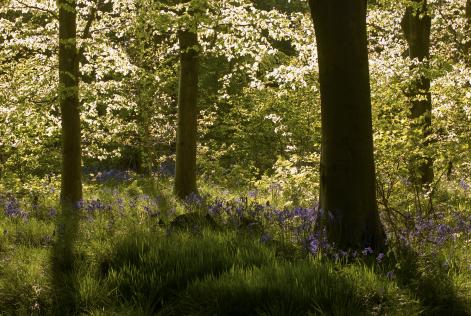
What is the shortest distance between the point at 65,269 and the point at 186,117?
20.5 feet

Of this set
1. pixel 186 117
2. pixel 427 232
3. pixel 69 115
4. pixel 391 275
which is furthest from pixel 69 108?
pixel 391 275

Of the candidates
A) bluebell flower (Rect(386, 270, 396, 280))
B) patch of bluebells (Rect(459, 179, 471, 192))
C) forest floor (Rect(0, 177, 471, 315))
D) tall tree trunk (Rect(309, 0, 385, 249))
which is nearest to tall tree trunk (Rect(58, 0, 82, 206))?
forest floor (Rect(0, 177, 471, 315))

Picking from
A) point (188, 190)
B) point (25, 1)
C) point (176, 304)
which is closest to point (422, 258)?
point (176, 304)

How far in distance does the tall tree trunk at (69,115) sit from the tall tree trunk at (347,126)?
207 inches

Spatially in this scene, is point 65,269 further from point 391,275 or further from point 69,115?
point 69,115

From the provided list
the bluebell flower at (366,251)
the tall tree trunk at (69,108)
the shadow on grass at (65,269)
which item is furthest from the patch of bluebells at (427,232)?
the tall tree trunk at (69,108)

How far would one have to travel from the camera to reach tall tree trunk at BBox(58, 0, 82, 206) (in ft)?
30.1

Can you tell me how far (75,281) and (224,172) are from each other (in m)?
12.7

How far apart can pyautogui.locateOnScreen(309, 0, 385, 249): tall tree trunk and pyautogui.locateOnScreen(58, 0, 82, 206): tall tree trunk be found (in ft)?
17.2

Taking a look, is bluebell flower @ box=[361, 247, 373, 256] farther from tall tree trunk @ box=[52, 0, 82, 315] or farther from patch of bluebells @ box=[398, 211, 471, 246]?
tall tree trunk @ box=[52, 0, 82, 315]

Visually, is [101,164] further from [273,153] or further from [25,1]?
[25,1]

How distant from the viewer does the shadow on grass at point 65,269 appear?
434 centimetres

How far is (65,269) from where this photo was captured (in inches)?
199

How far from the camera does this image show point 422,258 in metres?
4.94
